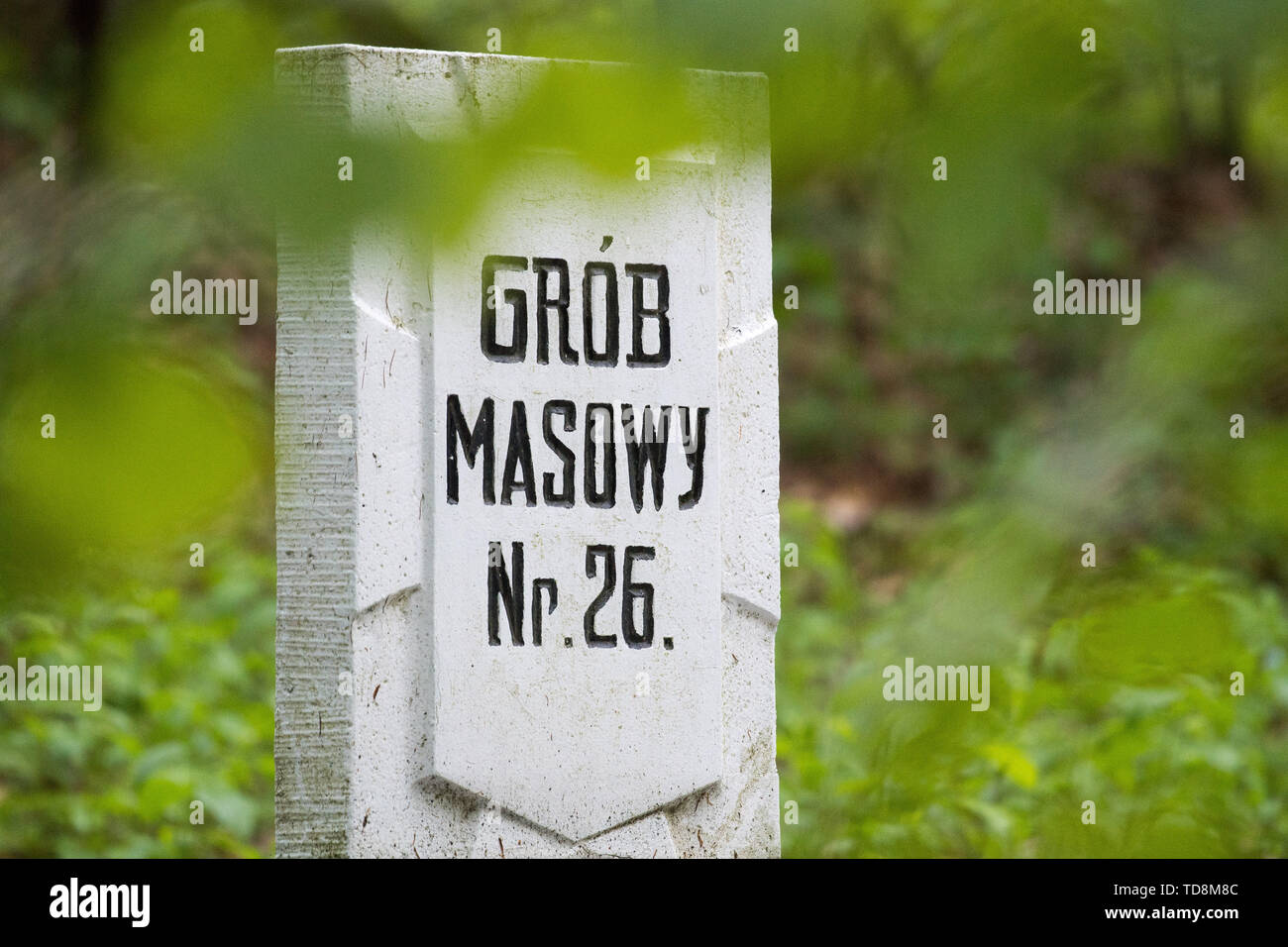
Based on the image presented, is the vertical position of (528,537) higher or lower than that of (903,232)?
lower

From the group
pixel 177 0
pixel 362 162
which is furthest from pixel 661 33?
pixel 177 0

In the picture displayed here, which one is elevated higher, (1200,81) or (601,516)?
(1200,81)

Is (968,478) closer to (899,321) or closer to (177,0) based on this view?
(899,321)

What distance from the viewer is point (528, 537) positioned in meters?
2.16

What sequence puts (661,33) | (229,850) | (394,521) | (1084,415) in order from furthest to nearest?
(229,850)
(394,521)
(1084,415)
(661,33)

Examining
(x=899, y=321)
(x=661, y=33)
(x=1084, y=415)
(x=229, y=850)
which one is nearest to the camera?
(x=661, y=33)

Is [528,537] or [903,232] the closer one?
[903,232]

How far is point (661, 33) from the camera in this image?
1.94 feet

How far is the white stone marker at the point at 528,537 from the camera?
6.81 feet

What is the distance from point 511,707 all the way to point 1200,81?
1.53 m

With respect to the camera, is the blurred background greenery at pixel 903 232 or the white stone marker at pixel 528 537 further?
the white stone marker at pixel 528 537

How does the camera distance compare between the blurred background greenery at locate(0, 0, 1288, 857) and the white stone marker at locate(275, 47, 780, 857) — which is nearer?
the blurred background greenery at locate(0, 0, 1288, 857)

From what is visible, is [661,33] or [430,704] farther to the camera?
[430,704]

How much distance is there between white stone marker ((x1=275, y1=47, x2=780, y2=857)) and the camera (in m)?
2.08
